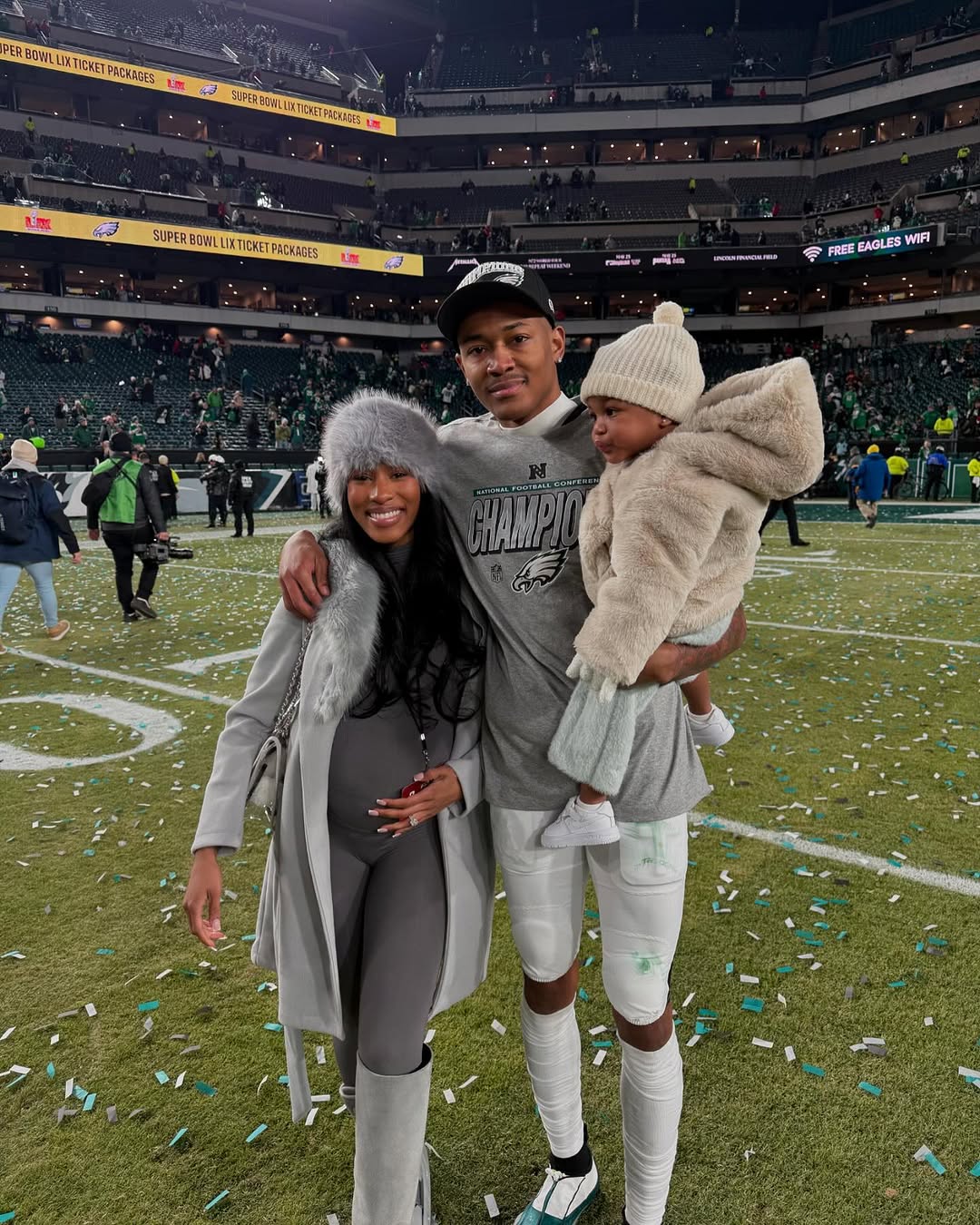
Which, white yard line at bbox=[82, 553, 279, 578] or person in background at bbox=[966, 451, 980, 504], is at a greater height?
person in background at bbox=[966, 451, 980, 504]

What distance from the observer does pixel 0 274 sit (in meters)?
42.5

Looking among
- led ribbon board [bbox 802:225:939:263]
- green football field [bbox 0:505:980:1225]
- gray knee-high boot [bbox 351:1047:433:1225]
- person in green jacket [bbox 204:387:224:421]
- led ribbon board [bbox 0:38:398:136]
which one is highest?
led ribbon board [bbox 0:38:398:136]

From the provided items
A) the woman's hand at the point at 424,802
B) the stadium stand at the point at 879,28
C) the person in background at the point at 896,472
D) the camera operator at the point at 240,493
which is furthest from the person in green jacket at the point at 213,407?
→ the stadium stand at the point at 879,28

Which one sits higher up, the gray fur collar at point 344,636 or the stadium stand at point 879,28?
the stadium stand at point 879,28

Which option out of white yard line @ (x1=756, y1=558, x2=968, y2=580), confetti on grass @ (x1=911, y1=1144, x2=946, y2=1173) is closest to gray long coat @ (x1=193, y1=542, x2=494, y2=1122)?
confetti on grass @ (x1=911, y1=1144, x2=946, y2=1173)

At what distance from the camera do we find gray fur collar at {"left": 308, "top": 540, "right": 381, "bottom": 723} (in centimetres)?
190

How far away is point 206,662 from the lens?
793cm

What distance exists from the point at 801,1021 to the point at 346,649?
2118mm

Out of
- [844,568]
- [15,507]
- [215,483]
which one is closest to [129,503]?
[15,507]

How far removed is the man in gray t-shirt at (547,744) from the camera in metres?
1.91

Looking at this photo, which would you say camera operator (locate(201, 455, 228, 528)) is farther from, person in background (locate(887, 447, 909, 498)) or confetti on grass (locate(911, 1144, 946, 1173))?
confetti on grass (locate(911, 1144, 946, 1173))

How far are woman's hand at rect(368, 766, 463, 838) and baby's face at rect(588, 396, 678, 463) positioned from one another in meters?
0.85

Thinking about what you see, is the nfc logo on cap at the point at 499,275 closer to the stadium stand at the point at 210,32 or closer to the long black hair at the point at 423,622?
the long black hair at the point at 423,622

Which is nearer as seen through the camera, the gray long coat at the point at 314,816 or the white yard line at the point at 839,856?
Result: the gray long coat at the point at 314,816
